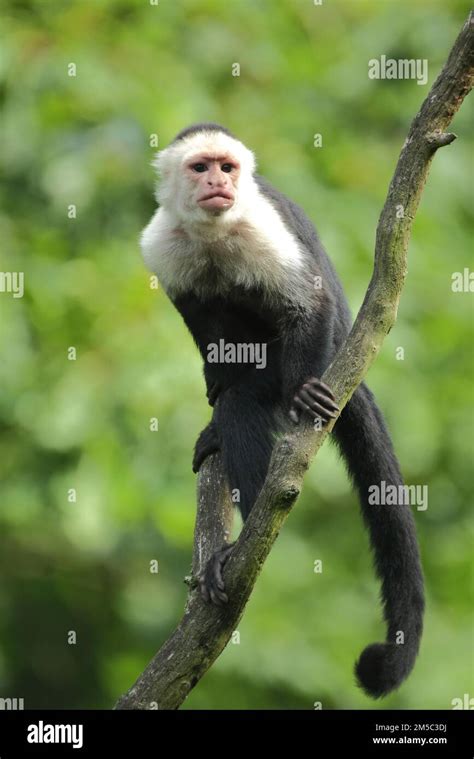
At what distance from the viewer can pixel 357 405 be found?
6.46m

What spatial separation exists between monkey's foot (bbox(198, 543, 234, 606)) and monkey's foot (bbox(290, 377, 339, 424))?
82 centimetres

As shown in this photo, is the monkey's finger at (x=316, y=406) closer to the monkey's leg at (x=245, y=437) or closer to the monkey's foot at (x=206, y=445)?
the monkey's leg at (x=245, y=437)

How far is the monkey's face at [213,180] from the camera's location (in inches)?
244

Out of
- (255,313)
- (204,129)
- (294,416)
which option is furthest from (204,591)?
(204,129)

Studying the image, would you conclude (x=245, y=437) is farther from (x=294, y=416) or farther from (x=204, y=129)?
(x=204, y=129)

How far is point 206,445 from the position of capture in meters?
6.66

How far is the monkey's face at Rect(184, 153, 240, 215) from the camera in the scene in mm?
6203

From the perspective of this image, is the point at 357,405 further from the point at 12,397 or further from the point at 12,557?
the point at 12,557

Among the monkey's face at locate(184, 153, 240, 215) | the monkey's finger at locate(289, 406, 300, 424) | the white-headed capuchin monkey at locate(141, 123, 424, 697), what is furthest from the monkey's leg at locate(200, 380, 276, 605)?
the monkey's face at locate(184, 153, 240, 215)

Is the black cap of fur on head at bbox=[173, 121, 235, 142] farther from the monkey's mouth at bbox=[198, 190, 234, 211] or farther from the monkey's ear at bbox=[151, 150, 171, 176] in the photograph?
the monkey's mouth at bbox=[198, 190, 234, 211]

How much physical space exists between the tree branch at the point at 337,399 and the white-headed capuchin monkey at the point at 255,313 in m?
0.98

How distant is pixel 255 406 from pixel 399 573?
126 cm
